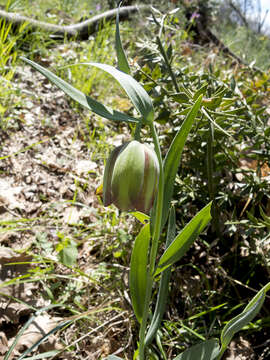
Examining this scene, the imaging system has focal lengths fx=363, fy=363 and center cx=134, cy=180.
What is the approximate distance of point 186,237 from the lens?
78cm

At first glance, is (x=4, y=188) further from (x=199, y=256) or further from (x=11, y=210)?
(x=199, y=256)

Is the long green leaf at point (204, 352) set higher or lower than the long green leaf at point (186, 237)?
lower

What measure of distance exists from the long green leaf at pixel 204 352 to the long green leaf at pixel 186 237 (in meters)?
0.22

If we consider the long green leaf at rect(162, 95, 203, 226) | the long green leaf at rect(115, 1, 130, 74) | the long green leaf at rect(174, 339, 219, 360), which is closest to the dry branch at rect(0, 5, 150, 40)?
the long green leaf at rect(115, 1, 130, 74)

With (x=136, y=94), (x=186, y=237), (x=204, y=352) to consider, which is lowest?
(x=204, y=352)

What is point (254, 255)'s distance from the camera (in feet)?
4.15

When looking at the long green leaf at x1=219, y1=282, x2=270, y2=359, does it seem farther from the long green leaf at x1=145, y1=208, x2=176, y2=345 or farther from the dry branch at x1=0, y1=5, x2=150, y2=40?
the dry branch at x1=0, y1=5, x2=150, y2=40

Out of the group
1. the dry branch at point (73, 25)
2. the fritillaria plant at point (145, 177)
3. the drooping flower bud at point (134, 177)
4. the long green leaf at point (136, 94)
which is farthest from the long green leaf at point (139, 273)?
the dry branch at point (73, 25)

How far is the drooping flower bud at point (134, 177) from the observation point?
0.67 m

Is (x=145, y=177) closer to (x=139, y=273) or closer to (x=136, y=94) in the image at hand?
(x=136, y=94)

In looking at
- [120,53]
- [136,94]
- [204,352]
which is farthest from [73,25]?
[204,352]

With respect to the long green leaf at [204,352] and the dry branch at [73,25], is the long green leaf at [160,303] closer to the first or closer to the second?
the long green leaf at [204,352]

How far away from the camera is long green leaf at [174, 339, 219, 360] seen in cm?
82

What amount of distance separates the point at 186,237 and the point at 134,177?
206 millimetres
